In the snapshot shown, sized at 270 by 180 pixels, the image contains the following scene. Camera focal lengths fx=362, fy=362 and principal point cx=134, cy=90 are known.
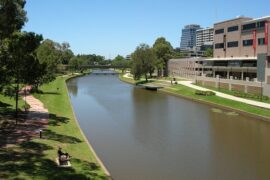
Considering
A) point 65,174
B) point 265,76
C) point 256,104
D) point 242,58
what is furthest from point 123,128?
point 242,58

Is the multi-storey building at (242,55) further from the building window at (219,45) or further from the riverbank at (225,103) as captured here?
the riverbank at (225,103)

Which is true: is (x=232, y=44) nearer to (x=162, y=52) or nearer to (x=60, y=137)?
(x=162, y=52)

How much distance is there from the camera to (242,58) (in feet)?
274

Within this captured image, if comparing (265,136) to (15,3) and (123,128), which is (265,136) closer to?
(123,128)

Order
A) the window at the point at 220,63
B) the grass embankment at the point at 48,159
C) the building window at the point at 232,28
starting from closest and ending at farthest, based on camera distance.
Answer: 1. the grass embankment at the point at 48,159
2. the building window at the point at 232,28
3. the window at the point at 220,63

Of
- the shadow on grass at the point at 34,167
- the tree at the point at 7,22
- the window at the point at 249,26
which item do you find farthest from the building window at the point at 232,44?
the shadow on grass at the point at 34,167

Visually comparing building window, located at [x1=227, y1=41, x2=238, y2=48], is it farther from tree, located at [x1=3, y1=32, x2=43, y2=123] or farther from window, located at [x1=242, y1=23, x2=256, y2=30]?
tree, located at [x1=3, y1=32, x2=43, y2=123]

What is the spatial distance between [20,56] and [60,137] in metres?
9.51

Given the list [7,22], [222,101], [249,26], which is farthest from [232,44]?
[7,22]

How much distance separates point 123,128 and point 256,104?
79.5ft

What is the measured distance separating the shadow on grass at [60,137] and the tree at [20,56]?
4656mm

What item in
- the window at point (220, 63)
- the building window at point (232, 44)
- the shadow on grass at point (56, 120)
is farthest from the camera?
the window at point (220, 63)

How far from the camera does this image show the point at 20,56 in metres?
34.8

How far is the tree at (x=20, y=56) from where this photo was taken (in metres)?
34.5
